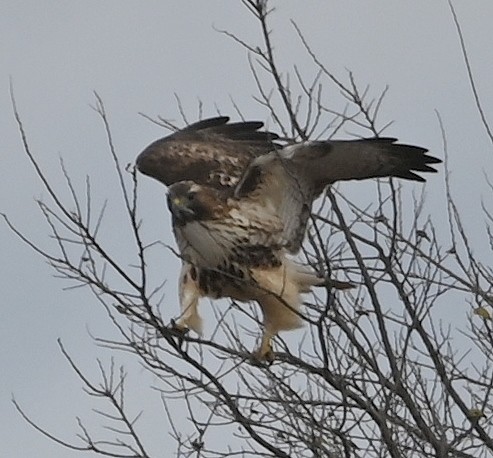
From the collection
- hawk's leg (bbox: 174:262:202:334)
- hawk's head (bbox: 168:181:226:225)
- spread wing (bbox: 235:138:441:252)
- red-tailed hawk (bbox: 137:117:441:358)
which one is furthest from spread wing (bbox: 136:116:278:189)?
hawk's leg (bbox: 174:262:202:334)

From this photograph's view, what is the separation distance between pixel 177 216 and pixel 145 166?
746 mm

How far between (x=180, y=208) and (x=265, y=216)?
0.46m

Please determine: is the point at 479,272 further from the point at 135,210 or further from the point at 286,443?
the point at 135,210

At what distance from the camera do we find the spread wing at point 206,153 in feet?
22.5

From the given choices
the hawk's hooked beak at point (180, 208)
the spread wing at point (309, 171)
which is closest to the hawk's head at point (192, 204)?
the hawk's hooked beak at point (180, 208)

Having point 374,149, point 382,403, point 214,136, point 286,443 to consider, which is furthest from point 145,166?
point 382,403

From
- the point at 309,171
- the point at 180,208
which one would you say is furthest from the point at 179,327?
the point at 309,171

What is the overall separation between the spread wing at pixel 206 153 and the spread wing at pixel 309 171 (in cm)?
13

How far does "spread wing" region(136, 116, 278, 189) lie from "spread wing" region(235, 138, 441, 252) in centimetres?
13

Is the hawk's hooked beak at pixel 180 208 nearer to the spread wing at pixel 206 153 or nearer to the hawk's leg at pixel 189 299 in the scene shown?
the hawk's leg at pixel 189 299

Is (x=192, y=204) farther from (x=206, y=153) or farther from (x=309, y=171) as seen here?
(x=206, y=153)

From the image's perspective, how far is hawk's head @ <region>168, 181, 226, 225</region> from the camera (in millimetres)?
6258

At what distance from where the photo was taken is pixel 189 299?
6305 millimetres

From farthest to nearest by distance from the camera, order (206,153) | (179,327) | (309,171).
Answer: (206,153) → (309,171) → (179,327)
